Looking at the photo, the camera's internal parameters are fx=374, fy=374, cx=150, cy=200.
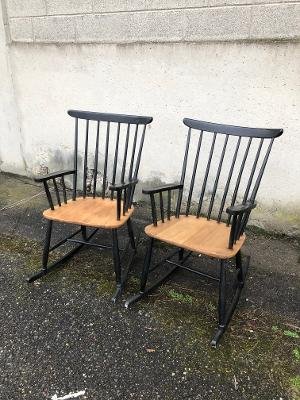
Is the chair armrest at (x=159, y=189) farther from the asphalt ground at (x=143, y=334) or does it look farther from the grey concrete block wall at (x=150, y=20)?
the grey concrete block wall at (x=150, y=20)

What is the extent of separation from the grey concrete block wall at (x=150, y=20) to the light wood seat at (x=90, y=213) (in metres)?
1.30

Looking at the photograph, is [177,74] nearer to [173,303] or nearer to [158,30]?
[158,30]

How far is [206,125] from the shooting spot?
2.23 metres

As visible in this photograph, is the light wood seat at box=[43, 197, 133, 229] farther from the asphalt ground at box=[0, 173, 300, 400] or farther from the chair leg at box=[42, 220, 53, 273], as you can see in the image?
the asphalt ground at box=[0, 173, 300, 400]

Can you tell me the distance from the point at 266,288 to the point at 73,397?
132 centimetres

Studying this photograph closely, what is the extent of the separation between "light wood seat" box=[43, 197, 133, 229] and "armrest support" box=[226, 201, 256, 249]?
0.66 metres

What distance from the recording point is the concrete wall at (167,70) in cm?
247

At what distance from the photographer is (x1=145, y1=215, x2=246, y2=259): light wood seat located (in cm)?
193

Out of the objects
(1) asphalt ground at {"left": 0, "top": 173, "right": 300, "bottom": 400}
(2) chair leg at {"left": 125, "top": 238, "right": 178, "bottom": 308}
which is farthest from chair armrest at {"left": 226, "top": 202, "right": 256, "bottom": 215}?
(1) asphalt ground at {"left": 0, "top": 173, "right": 300, "bottom": 400}

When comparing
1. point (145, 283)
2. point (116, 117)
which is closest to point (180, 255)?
point (145, 283)

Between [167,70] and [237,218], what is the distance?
1.48 meters

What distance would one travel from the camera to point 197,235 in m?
2.12

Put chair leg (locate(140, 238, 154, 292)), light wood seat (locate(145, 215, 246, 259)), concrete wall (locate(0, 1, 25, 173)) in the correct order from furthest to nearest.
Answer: concrete wall (locate(0, 1, 25, 173)) < chair leg (locate(140, 238, 154, 292)) < light wood seat (locate(145, 215, 246, 259))

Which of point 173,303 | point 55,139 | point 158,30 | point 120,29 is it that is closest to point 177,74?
point 158,30
